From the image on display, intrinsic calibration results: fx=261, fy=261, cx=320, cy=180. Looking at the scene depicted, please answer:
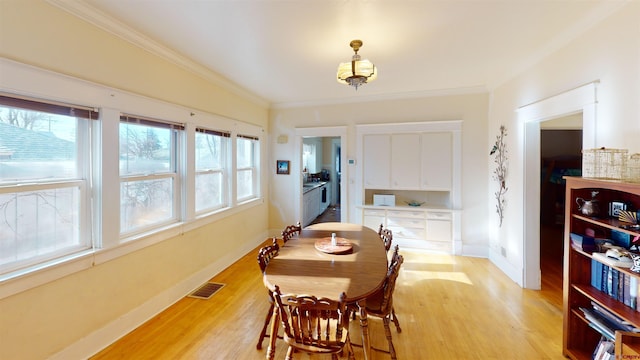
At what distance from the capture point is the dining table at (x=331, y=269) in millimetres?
1685

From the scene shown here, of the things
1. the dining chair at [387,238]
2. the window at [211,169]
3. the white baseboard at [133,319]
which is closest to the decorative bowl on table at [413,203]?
the dining chair at [387,238]

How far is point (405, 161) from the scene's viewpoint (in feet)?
14.9

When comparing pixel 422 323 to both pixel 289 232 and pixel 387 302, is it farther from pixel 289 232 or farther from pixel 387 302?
pixel 289 232

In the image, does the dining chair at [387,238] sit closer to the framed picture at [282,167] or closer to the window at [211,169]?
the window at [211,169]

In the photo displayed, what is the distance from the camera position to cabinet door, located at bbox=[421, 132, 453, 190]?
14.2ft

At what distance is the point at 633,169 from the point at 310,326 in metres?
2.28

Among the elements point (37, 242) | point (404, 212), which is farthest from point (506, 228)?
point (37, 242)

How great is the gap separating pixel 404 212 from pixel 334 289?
313cm

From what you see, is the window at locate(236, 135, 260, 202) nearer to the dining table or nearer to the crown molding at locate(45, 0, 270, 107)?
the crown molding at locate(45, 0, 270, 107)

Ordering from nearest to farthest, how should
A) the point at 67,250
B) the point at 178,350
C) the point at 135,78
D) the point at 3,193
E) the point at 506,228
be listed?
1. the point at 3,193
2. the point at 67,250
3. the point at 178,350
4. the point at 135,78
5. the point at 506,228

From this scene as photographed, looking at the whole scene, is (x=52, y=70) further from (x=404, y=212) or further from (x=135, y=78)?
(x=404, y=212)

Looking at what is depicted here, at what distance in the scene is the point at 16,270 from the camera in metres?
1.67

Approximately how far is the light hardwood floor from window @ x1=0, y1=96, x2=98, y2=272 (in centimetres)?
97

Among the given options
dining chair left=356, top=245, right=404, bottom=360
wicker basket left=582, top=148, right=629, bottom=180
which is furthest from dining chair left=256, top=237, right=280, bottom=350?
wicker basket left=582, top=148, right=629, bottom=180
